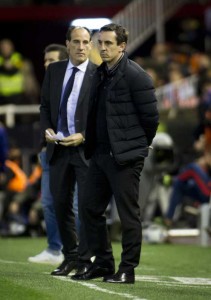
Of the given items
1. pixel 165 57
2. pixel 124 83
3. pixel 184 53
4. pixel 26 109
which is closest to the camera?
pixel 124 83

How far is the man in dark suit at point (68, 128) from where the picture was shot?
11602 millimetres

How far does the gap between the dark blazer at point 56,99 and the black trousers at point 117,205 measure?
2.00 ft

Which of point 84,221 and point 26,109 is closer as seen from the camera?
point 84,221

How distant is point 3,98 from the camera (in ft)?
85.5

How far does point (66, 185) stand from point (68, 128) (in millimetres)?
518

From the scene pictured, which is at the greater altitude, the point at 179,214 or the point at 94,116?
the point at 94,116

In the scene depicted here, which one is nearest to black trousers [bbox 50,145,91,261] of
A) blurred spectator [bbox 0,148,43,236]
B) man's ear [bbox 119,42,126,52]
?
man's ear [bbox 119,42,126,52]

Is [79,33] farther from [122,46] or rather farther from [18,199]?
[18,199]

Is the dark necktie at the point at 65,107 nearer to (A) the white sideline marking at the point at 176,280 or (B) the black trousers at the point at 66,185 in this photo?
(B) the black trousers at the point at 66,185

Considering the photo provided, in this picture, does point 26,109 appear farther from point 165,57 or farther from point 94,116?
point 94,116

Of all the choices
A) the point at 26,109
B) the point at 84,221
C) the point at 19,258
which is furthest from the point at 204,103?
the point at 84,221

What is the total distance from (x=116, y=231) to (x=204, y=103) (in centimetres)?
460

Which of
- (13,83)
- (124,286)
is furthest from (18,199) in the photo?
(124,286)

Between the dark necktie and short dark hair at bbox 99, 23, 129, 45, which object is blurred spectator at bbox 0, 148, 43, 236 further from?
short dark hair at bbox 99, 23, 129, 45
